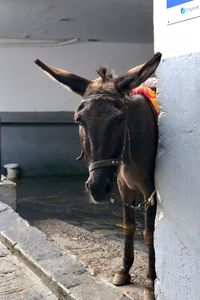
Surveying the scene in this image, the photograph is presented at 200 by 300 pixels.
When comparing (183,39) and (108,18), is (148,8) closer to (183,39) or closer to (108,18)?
(108,18)

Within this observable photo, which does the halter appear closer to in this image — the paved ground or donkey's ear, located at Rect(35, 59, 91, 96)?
donkey's ear, located at Rect(35, 59, 91, 96)

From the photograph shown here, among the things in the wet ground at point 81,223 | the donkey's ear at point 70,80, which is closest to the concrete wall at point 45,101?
the wet ground at point 81,223

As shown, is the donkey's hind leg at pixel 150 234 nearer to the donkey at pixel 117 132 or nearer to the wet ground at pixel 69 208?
the donkey at pixel 117 132

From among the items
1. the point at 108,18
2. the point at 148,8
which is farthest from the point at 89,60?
the point at 148,8

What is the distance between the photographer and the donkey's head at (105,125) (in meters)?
3.12

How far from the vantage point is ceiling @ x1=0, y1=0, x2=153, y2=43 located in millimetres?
8836

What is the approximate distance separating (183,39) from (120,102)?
66cm

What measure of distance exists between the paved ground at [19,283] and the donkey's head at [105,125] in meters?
1.79

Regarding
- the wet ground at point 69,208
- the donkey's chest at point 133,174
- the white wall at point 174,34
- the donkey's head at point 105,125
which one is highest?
the white wall at point 174,34

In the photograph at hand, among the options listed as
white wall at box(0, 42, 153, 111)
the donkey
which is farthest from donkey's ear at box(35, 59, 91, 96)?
white wall at box(0, 42, 153, 111)

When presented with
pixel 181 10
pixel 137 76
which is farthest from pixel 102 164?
pixel 181 10

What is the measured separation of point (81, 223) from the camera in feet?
26.5

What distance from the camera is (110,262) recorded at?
199 inches

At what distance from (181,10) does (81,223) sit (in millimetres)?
5715
